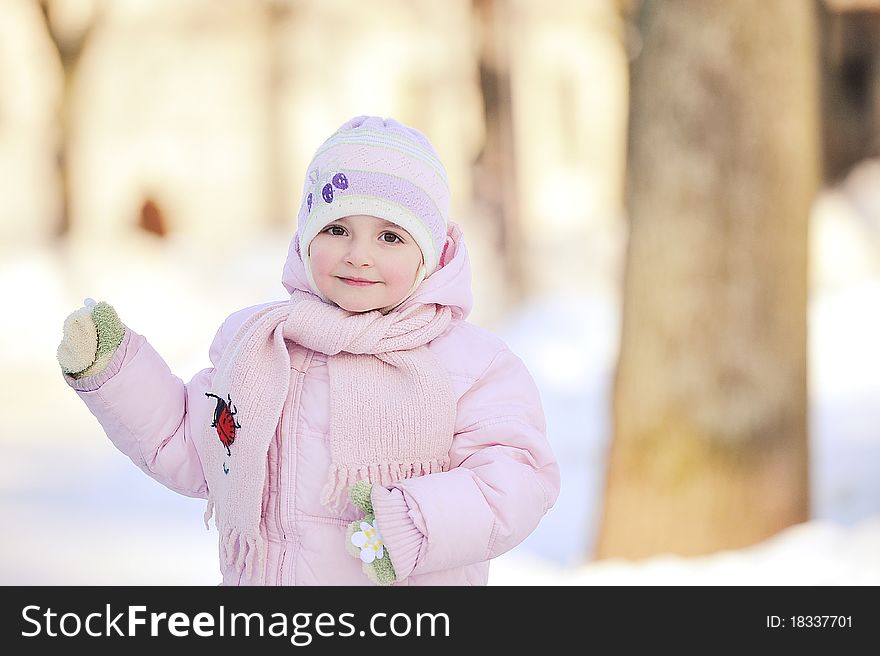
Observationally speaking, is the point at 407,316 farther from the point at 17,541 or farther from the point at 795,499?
the point at 17,541

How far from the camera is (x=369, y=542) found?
195 centimetres

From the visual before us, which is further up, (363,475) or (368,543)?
(363,475)

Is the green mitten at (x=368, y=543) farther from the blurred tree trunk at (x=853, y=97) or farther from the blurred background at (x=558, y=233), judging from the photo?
the blurred tree trunk at (x=853, y=97)

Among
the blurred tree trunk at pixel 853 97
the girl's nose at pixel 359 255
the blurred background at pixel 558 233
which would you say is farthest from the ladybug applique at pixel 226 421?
Result: the blurred tree trunk at pixel 853 97

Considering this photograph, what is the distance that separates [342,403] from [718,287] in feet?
9.97

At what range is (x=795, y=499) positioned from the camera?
4.91 meters

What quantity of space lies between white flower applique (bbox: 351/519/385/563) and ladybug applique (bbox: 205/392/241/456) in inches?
12.7

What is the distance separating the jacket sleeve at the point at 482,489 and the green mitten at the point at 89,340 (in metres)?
0.61

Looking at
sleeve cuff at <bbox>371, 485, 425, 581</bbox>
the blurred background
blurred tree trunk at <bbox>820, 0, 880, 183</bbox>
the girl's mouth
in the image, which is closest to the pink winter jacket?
sleeve cuff at <bbox>371, 485, 425, 581</bbox>

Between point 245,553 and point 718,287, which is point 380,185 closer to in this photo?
point 245,553

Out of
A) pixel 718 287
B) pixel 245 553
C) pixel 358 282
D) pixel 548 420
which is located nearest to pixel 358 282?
pixel 358 282

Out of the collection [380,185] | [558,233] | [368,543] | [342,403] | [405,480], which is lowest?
[368,543]

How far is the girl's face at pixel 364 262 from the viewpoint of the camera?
2.09 meters

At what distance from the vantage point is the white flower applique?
194 centimetres
